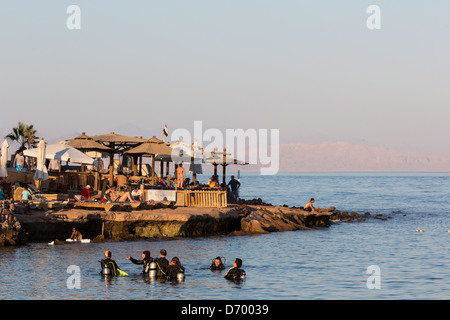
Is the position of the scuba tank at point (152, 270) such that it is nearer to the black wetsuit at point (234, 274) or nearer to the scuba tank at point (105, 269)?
the scuba tank at point (105, 269)

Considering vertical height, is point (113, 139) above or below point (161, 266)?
above

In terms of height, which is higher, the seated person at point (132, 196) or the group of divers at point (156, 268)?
the seated person at point (132, 196)

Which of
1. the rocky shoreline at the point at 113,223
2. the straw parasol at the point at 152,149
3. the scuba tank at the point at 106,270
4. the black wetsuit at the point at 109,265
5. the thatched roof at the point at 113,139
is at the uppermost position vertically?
the thatched roof at the point at 113,139

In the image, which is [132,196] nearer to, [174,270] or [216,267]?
[216,267]

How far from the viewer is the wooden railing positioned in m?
36.9

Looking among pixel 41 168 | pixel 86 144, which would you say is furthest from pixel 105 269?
pixel 86 144

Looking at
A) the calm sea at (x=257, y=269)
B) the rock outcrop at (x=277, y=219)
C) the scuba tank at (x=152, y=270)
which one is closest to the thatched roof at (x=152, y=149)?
the rock outcrop at (x=277, y=219)

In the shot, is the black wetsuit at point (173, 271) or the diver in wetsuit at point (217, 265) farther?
the diver in wetsuit at point (217, 265)

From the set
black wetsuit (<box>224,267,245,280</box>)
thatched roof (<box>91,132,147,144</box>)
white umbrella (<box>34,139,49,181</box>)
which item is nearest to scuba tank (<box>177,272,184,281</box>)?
black wetsuit (<box>224,267,245,280</box>)

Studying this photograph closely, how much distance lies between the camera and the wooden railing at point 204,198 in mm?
36938

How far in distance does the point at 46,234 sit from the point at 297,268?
11.5 meters

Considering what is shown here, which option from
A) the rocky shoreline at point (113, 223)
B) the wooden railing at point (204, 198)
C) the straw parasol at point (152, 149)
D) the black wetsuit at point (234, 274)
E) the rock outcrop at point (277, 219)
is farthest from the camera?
the straw parasol at point (152, 149)

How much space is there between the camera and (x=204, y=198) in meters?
37.4
